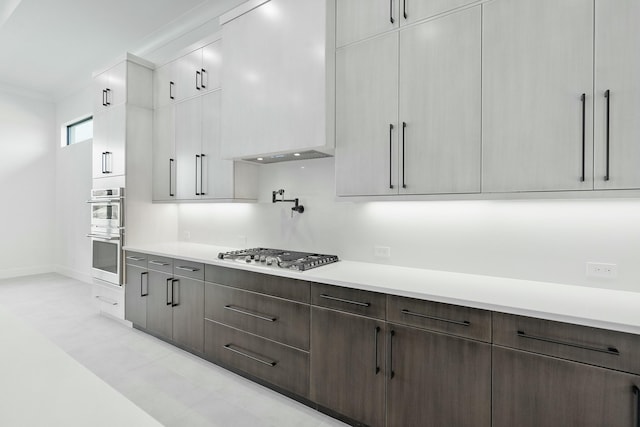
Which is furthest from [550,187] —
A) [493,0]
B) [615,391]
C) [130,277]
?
[130,277]

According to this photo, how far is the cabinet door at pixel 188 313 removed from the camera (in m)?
2.90

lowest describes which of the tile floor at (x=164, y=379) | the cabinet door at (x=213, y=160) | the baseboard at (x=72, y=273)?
the tile floor at (x=164, y=379)

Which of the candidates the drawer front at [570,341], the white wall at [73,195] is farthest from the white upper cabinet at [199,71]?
the white wall at [73,195]

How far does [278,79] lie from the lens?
102 inches

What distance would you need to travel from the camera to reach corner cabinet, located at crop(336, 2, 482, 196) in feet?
6.29

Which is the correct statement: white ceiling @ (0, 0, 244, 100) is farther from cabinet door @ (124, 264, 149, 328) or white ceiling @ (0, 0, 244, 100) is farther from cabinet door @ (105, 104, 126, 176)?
cabinet door @ (124, 264, 149, 328)

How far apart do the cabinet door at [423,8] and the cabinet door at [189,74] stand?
2.08 meters

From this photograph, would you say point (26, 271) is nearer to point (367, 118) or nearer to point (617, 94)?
point (367, 118)

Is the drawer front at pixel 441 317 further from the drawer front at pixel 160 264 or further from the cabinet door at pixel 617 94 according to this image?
the drawer front at pixel 160 264

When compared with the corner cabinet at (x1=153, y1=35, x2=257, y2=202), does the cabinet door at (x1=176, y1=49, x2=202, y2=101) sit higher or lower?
higher

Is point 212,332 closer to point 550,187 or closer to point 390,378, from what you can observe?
point 390,378

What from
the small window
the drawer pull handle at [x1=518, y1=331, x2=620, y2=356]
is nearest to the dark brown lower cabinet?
the drawer pull handle at [x1=518, y1=331, x2=620, y2=356]

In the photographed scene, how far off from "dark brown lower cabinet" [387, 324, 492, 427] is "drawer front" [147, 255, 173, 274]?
221 cm

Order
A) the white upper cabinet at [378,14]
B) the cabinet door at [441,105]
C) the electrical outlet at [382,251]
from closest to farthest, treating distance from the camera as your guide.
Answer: the cabinet door at [441,105] < the white upper cabinet at [378,14] < the electrical outlet at [382,251]
